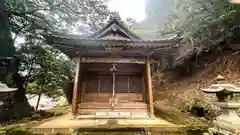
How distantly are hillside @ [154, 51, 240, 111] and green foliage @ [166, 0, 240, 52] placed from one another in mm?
1353

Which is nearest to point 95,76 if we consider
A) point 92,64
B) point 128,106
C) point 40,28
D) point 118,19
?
point 92,64

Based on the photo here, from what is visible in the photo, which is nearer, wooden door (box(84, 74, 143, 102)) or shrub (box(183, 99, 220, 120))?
shrub (box(183, 99, 220, 120))

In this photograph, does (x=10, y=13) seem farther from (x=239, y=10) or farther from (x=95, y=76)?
(x=239, y=10)

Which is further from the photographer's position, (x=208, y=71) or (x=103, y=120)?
(x=208, y=71)

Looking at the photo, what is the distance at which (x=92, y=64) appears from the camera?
29.6ft

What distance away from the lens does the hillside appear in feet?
32.2

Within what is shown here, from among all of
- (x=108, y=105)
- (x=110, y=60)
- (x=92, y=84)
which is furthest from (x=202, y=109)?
(x=92, y=84)

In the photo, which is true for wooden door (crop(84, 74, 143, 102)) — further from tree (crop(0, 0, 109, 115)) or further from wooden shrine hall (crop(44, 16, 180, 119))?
tree (crop(0, 0, 109, 115))

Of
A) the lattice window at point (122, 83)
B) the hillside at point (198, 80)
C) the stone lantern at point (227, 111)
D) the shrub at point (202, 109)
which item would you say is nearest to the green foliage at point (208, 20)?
the hillside at point (198, 80)

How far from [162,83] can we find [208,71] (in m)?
4.54

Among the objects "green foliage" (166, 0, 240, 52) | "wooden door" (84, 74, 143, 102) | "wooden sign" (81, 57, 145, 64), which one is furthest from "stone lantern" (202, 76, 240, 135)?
"green foliage" (166, 0, 240, 52)

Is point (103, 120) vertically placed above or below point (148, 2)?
below

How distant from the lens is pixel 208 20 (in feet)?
30.6

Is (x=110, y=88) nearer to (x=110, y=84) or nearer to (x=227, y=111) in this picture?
(x=110, y=84)
